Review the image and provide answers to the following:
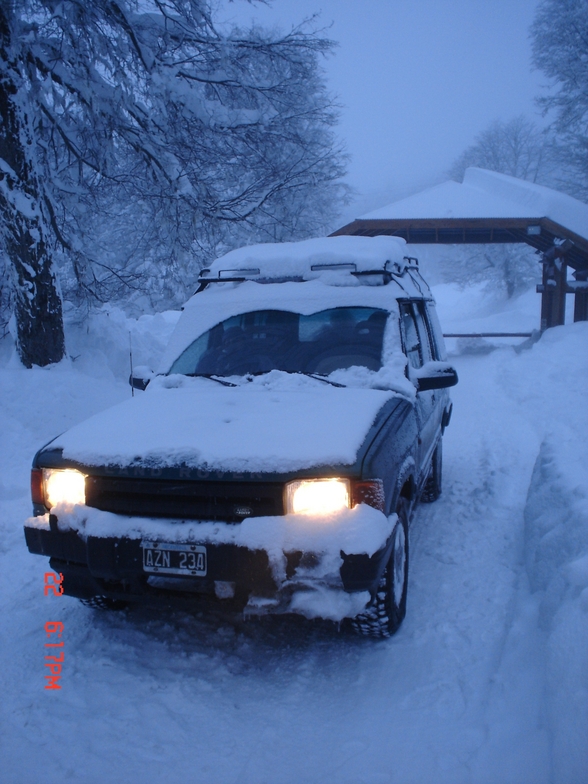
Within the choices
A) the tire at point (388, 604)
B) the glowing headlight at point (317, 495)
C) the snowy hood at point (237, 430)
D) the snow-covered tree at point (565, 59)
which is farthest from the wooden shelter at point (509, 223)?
the glowing headlight at point (317, 495)

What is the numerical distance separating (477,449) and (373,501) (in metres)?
5.24

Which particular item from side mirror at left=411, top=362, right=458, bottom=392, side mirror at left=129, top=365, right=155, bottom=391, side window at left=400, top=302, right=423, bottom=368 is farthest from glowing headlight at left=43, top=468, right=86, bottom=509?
side window at left=400, top=302, right=423, bottom=368

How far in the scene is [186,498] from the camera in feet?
9.03

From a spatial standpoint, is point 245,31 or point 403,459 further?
point 245,31

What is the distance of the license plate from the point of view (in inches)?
104

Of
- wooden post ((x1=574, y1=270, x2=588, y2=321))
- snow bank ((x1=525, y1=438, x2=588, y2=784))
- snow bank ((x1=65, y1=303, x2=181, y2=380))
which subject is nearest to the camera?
snow bank ((x1=525, y1=438, x2=588, y2=784))

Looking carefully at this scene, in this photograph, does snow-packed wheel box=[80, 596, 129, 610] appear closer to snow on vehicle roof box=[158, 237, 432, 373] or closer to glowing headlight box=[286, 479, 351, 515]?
glowing headlight box=[286, 479, 351, 515]

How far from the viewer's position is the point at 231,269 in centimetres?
465

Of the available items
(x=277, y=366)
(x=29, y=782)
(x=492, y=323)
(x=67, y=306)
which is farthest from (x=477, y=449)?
(x=492, y=323)

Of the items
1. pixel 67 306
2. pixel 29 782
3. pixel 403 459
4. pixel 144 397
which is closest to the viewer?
pixel 29 782

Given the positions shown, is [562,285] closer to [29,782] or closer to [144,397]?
[144,397]

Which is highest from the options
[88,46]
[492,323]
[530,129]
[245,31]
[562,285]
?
[530,129]

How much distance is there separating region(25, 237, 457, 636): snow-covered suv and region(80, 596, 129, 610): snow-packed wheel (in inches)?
0.8

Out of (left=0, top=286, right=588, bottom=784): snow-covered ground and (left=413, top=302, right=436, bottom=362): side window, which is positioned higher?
(left=413, top=302, right=436, bottom=362): side window
